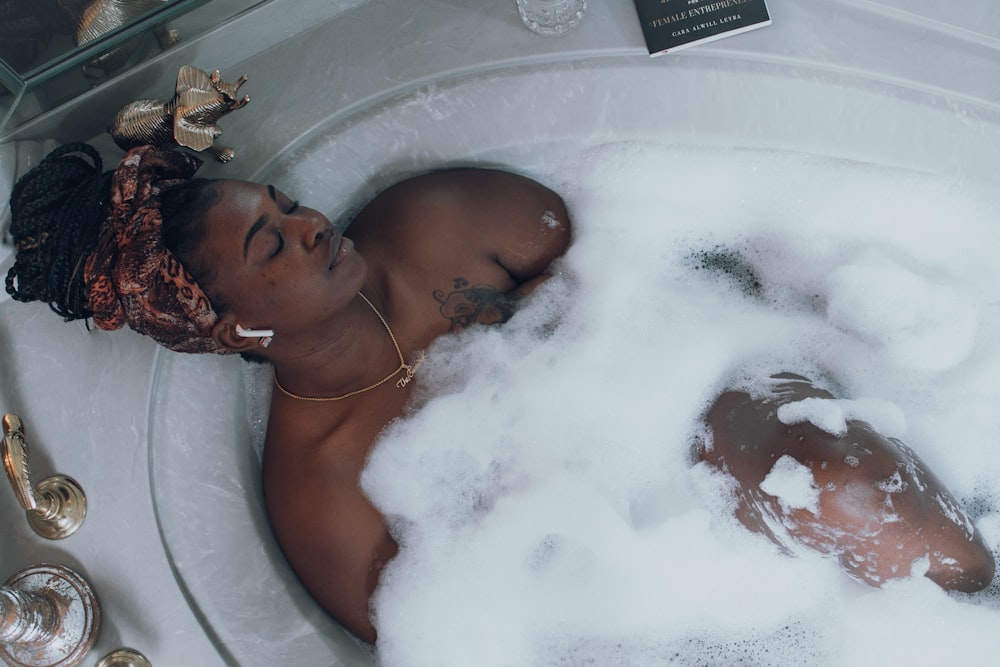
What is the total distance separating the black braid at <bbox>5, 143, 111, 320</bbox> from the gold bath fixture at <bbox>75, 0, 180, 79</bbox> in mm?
194

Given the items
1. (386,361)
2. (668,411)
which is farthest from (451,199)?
(668,411)

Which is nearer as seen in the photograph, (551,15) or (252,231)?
(252,231)

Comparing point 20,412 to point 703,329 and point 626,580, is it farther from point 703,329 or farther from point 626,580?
point 703,329

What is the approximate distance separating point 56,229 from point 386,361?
0.52m

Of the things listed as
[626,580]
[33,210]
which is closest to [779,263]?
[626,580]

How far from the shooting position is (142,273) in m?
1.05

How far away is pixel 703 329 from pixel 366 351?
602 mm

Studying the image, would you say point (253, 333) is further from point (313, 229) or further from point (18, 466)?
point (18, 466)

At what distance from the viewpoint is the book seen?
134 cm

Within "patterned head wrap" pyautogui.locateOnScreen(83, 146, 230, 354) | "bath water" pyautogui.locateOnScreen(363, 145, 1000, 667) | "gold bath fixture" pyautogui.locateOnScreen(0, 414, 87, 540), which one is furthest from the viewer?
"bath water" pyautogui.locateOnScreen(363, 145, 1000, 667)

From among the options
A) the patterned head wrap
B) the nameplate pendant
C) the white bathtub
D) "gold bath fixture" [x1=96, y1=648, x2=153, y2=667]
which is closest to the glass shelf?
the white bathtub

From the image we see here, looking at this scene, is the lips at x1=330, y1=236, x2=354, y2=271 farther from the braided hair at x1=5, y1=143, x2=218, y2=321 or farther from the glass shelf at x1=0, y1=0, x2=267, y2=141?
the glass shelf at x1=0, y1=0, x2=267, y2=141

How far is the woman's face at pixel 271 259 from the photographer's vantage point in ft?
3.50

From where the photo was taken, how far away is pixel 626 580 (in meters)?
1.40
